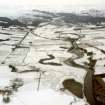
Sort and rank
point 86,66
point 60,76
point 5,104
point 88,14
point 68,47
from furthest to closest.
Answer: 1. point 88,14
2. point 68,47
3. point 86,66
4. point 60,76
5. point 5,104

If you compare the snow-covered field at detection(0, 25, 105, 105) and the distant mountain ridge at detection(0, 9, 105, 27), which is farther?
the distant mountain ridge at detection(0, 9, 105, 27)

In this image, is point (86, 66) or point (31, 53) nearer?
point (86, 66)

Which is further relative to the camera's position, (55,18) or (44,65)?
(55,18)

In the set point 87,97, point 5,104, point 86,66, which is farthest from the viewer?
point 86,66

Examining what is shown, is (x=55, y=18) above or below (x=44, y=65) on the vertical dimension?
above

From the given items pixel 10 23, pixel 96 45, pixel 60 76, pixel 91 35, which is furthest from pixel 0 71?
pixel 10 23

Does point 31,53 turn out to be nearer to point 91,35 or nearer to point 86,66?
point 86,66

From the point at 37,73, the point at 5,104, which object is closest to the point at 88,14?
the point at 37,73

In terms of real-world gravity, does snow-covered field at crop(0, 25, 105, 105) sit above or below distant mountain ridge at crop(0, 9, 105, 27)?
below

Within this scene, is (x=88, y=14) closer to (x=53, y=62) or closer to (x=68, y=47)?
(x=68, y=47)

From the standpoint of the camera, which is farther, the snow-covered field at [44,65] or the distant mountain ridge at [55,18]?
the distant mountain ridge at [55,18]

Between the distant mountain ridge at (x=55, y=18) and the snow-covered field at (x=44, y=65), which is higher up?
the distant mountain ridge at (x=55, y=18)
